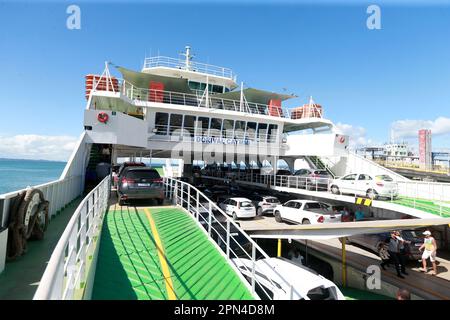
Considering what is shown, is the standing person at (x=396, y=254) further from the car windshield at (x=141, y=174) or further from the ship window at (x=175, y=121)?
the ship window at (x=175, y=121)

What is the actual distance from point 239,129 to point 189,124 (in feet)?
14.1

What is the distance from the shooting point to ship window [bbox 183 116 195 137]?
20531 mm

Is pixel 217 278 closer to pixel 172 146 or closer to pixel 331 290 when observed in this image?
pixel 331 290

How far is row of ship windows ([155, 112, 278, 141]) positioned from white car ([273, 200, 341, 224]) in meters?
7.59

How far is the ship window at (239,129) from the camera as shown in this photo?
72.2 ft

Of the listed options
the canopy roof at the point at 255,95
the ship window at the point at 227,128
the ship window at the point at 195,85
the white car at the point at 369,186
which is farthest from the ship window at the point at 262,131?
the ship window at the point at 195,85

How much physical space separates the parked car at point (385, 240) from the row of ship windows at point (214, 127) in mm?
11335

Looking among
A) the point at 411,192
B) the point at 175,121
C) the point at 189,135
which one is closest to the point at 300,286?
the point at 411,192

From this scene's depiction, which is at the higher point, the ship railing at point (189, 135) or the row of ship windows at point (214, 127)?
the row of ship windows at point (214, 127)

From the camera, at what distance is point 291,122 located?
23672 mm

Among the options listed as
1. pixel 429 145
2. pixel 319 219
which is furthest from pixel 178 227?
pixel 429 145

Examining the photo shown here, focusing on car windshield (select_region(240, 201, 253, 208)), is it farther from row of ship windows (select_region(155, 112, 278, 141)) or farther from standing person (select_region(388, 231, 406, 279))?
standing person (select_region(388, 231, 406, 279))

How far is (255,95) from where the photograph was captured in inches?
1048
